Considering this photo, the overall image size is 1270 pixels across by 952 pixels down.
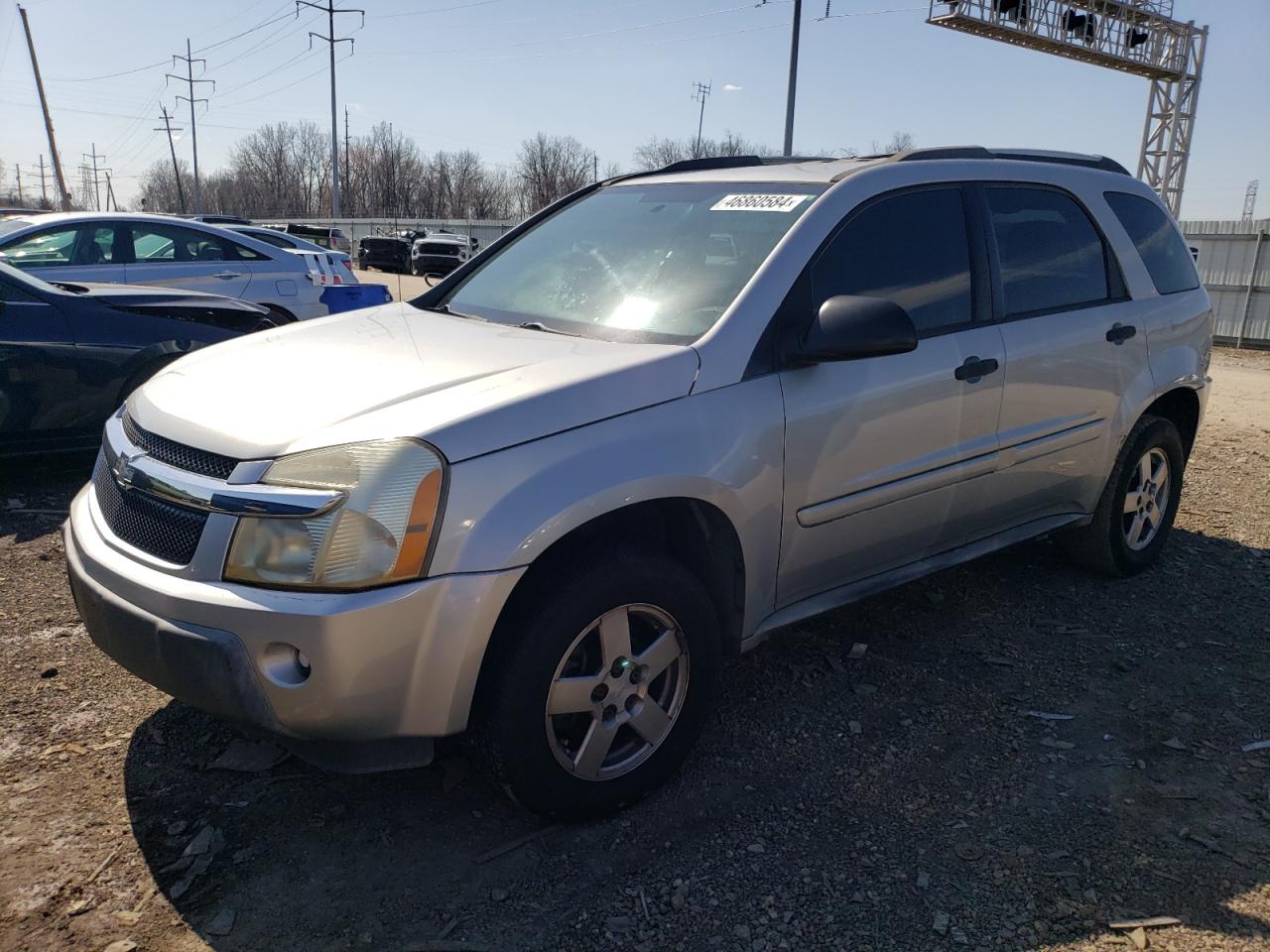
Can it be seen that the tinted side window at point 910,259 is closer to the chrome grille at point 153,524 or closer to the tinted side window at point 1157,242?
the tinted side window at point 1157,242

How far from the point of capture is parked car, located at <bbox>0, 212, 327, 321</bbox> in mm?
8594

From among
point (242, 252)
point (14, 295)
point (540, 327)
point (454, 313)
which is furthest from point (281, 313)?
point (540, 327)

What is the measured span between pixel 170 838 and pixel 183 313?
455 centimetres

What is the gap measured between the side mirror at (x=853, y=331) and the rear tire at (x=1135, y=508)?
83.8 inches

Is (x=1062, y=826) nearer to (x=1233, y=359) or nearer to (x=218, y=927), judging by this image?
(x=218, y=927)

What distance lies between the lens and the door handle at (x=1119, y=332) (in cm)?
426

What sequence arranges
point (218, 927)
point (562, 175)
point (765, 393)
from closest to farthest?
point (218, 927), point (765, 393), point (562, 175)

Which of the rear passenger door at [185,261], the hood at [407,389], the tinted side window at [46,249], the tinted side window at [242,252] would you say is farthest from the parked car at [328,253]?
the hood at [407,389]

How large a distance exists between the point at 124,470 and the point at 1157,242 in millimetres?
4548

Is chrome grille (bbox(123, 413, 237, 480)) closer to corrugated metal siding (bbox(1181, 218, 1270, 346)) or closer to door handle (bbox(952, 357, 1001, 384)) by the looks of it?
door handle (bbox(952, 357, 1001, 384))

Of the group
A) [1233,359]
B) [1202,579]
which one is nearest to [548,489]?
[1202,579]

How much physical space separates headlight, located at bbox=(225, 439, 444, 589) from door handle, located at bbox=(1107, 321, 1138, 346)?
10.6ft

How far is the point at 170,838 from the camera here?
2.70 m

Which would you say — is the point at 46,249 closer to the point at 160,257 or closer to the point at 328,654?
the point at 160,257
